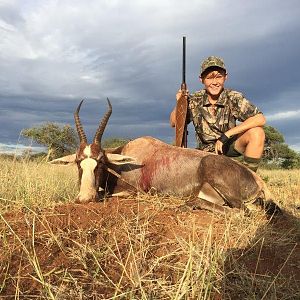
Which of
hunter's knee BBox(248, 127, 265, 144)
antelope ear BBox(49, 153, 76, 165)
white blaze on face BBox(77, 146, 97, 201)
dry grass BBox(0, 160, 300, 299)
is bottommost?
dry grass BBox(0, 160, 300, 299)

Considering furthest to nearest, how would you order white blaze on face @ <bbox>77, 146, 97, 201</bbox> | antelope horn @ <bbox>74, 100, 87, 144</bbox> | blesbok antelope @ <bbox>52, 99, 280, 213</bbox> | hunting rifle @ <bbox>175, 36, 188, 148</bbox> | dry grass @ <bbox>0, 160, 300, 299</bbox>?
hunting rifle @ <bbox>175, 36, 188, 148</bbox> → antelope horn @ <bbox>74, 100, 87, 144</bbox> → blesbok antelope @ <bbox>52, 99, 280, 213</bbox> → white blaze on face @ <bbox>77, 146, 97, 201</bbox> → dry grass @ <bbox>0, 160, 300, 299</bbox>

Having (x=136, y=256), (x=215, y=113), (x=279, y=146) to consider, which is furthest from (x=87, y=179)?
(x=279, y=146)

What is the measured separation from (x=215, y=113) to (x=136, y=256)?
12.5 ft

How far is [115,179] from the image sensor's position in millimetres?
5406

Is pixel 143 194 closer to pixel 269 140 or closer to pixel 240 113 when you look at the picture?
pixel 240 113

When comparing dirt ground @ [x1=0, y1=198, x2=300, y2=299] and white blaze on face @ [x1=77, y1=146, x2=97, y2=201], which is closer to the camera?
dirt ground @ [x1=0, y1=198, x2=300, y2=299]

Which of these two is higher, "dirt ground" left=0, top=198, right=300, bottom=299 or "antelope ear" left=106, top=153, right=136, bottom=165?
"antelope ear" left=106, top=153, right=136, bottom=165

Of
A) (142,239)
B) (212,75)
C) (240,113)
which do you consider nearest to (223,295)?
(142,239)

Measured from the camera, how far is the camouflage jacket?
5.96 meters

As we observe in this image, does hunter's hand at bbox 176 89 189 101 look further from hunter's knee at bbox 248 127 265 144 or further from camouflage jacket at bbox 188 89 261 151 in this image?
hunter's knee at bbox 248 127 265 144

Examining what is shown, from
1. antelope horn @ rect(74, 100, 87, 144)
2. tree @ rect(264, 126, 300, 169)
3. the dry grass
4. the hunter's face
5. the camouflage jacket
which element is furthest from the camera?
tree @ rect(264, 126, 300, 169)

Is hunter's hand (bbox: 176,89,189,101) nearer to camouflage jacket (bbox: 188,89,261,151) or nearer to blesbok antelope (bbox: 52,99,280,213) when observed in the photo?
camouflage jacket (bbox: 188,89,261,151)

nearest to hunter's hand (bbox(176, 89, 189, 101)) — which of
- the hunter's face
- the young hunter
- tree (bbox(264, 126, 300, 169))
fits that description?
the young hunter

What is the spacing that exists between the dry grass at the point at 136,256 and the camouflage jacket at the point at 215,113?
2.25 meters
